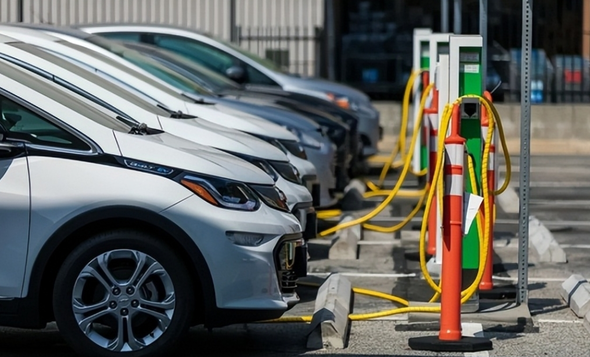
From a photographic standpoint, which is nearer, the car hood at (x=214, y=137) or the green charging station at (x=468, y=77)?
the green charging station at (x=468, y=77)

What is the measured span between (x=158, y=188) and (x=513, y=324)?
2.39 meters

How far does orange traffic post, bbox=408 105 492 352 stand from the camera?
6.38m

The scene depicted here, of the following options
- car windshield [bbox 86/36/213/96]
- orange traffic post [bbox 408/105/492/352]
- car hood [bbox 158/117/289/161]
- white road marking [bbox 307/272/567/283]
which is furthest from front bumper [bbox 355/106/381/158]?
orange traffic post [bbox 408/105/492/352]

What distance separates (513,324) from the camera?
278 inches

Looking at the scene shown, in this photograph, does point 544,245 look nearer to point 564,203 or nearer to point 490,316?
point 490,316

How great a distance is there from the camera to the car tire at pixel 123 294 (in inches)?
235

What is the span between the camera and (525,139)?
290 inches

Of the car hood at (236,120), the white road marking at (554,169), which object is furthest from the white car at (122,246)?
the white road marking at (554,169)

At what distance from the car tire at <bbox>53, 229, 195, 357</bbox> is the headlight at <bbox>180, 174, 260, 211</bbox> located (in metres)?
0.33

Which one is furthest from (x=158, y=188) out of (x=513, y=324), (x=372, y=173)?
(x=372, y=173)

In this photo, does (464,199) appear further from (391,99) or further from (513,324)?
(391,99)

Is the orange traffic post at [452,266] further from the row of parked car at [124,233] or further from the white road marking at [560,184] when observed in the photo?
the white road marking at [560,184]

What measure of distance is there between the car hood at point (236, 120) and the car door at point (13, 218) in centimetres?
342

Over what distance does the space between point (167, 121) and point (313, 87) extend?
7.23 m
